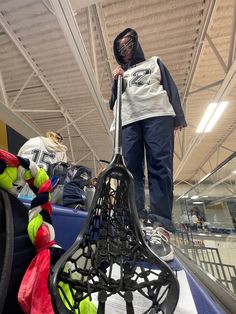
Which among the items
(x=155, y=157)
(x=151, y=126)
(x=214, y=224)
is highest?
(x=151, y=126)

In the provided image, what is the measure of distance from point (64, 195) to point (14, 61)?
11.6 ft

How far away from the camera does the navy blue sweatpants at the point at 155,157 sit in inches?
45.4

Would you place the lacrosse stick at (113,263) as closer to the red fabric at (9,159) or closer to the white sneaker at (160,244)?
the red fabric at (9,159)

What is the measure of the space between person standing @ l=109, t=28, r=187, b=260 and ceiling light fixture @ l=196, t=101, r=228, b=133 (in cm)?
296

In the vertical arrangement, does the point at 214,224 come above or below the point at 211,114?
below

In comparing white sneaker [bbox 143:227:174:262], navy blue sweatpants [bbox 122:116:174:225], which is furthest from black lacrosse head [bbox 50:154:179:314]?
navy blue sweatpants [bbox 122:116:174:225]

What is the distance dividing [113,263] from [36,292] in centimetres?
17

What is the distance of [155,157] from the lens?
1208 mm

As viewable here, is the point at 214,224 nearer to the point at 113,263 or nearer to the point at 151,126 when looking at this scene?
the point at 151,126

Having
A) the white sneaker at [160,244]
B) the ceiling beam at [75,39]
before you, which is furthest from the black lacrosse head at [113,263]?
the ceiling beam at [75,39]

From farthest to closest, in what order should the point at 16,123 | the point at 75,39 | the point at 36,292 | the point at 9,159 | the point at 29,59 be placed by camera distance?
the point at 16,123 < the point at 29,59 < the point at 75,39 < the point at 9,159 < the point at 36,292

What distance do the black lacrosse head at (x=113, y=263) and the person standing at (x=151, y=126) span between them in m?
0.55

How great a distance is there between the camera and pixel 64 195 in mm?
1357

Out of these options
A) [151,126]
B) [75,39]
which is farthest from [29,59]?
[151,126]
